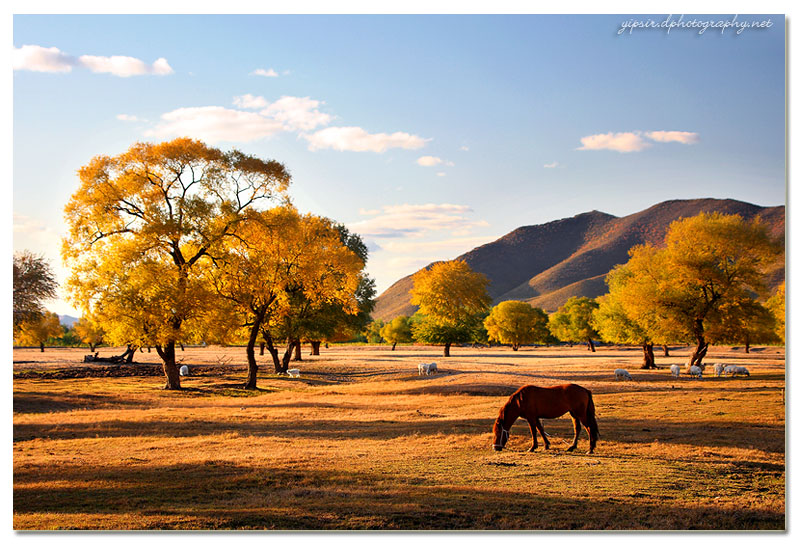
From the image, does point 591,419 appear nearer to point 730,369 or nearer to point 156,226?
point 156,226

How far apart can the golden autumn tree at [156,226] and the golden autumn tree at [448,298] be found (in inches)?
1417

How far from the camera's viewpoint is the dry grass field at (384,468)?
30.3 ft

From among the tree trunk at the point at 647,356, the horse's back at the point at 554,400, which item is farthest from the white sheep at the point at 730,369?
the horse's back at the point at 554,400

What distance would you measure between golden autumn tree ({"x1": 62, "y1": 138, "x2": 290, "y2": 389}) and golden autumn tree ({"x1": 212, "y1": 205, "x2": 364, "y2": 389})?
3.36 ft

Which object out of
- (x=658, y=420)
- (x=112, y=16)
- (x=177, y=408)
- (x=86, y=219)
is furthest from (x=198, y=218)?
(x=658, y=420)

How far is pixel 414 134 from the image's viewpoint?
14.1 meters

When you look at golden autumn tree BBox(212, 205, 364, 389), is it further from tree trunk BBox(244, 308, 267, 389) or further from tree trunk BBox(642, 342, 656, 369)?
tree trunk BBox(642, 342, 656, 369)

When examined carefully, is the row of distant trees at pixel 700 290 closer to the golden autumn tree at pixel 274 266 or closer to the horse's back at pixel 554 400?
the horse's back at pixel 554 400

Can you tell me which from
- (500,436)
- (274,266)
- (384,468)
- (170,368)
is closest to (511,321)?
(274,266)

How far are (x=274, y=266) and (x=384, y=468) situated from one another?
21999mm

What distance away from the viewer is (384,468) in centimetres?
1249

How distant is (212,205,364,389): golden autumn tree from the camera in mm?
30078

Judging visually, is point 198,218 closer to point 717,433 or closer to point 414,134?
point 414,134
